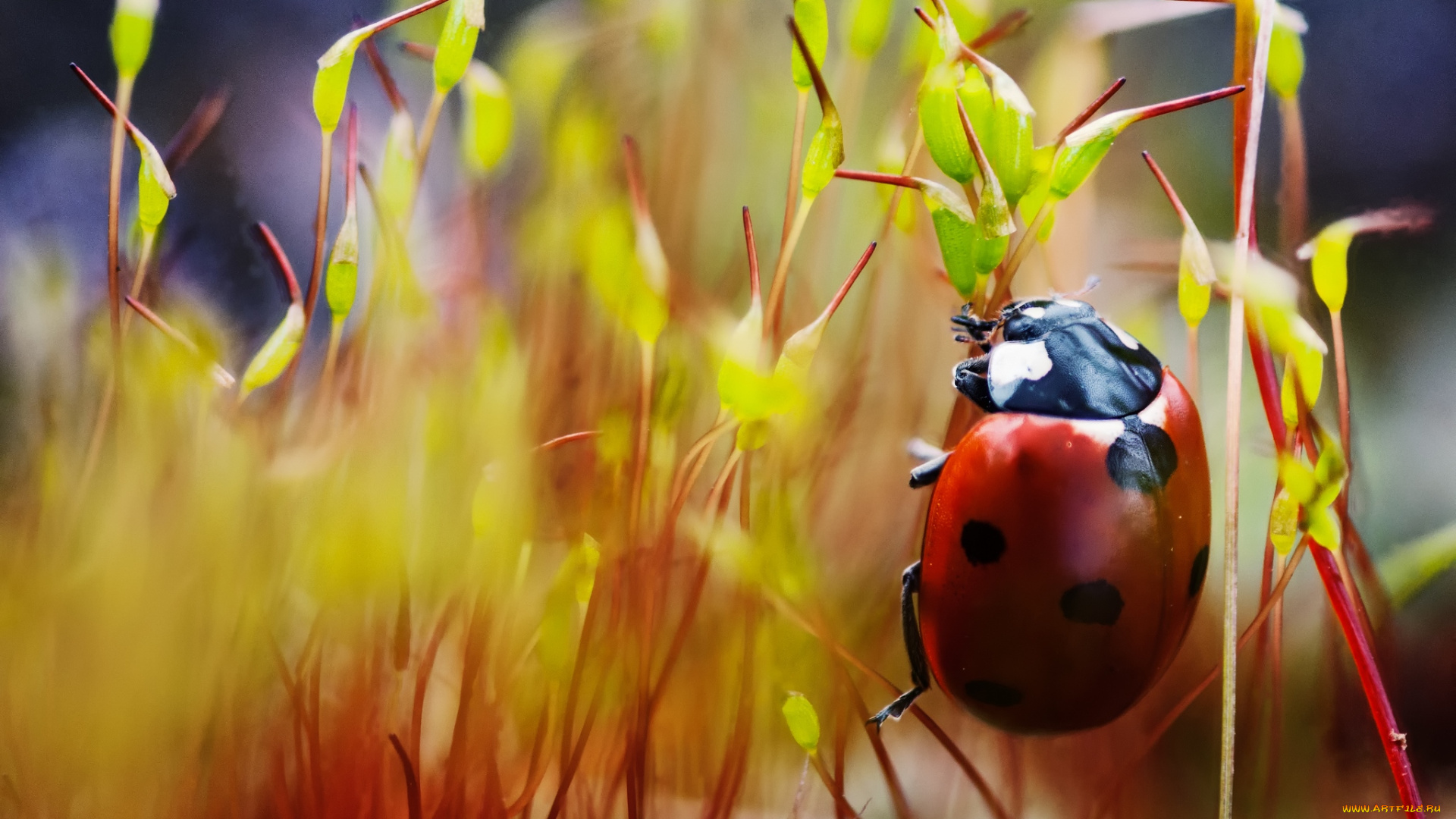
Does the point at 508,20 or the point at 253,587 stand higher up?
the point at 508,20

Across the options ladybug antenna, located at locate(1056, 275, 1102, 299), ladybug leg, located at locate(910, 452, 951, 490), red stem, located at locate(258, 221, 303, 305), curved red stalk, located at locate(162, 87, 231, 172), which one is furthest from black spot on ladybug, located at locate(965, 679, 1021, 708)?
curved red stalk, located at locate(162, 87, 231, 172)

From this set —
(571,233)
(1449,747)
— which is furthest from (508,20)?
(1449,747)

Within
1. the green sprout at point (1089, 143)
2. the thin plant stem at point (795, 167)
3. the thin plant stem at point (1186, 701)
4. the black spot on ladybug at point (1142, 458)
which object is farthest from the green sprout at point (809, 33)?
the thin plant stem at point (1186, 701)

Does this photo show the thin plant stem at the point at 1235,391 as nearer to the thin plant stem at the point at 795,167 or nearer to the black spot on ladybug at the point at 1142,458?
the black spot on ladybug at the point at 1142,458

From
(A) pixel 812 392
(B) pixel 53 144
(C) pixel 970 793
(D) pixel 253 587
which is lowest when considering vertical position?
(C) pixel 970 793

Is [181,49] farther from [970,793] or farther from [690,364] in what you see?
[970,793]

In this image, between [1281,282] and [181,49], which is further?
[181,49]

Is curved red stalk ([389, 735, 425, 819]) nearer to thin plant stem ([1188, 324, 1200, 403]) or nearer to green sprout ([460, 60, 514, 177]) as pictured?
green sprout ([460, 60, 514, 177])
